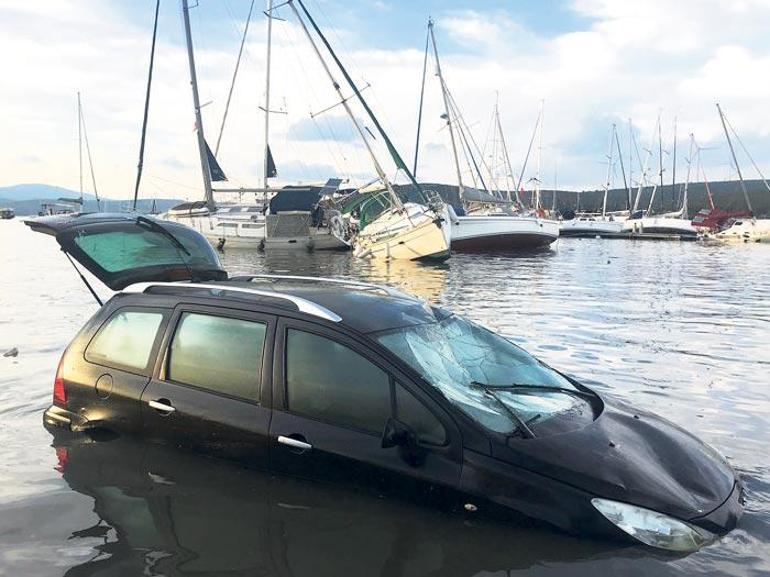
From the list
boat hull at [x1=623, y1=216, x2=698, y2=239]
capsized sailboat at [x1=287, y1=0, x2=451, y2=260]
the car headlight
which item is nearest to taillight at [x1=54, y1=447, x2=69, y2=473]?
the car headlight

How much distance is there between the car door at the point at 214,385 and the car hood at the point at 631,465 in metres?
1.59

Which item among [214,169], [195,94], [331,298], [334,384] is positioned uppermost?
[195,94]

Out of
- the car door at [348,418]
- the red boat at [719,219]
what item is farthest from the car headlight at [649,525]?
the red boat at [719,219]

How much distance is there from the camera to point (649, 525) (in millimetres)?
3604

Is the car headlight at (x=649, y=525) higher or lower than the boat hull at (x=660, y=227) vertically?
lower

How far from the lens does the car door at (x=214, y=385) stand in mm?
4346

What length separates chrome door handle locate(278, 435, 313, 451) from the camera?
13.5ft

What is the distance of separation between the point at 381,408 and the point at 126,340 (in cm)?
219

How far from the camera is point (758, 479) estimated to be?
521 cm

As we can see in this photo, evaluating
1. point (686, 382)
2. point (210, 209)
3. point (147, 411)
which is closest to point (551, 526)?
point (147, 411)

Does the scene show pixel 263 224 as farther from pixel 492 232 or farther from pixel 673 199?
pixel 673 199

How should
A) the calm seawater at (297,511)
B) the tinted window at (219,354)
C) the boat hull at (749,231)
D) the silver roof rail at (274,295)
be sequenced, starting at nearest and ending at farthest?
the calm seawater at (297,511) → the silver roof rail at (274,295) → the tinted window at (219,354) → the boat hull at (749,231)

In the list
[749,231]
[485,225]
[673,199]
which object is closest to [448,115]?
[485,225]

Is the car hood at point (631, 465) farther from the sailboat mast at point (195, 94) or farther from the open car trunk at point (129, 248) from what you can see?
the sailboat mast at point (195, 94)
